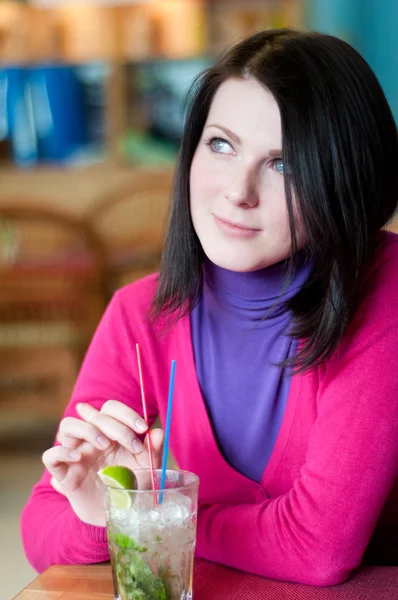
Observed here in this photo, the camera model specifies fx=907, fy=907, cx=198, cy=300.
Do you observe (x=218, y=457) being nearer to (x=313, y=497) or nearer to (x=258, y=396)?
(x=258, y=396)

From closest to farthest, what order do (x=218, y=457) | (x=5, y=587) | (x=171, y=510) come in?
(x=171, y=510)
(x=218, y=457)
(x=5, y=587)

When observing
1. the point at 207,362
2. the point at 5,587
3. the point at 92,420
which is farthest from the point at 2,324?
the point at 92,420

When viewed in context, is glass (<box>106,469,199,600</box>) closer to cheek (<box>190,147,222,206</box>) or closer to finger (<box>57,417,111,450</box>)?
→ finger (<box>57,417,111,450</box>)

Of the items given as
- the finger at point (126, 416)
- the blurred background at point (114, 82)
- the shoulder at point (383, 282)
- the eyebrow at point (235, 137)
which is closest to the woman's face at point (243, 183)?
the eyebrow at point (235, 137)

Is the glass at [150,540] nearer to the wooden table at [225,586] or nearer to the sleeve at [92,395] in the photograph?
the wooden table at [225,586]

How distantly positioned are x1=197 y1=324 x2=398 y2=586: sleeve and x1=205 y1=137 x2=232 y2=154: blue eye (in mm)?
319

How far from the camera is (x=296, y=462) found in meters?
1.22

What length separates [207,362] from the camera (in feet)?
4.25

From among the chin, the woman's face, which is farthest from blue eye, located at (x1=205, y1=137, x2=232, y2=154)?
the chin

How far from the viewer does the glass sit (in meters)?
0.89

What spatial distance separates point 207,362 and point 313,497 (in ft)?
0.94

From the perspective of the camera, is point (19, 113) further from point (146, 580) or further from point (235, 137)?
point (146, 580)

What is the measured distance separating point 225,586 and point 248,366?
356mm

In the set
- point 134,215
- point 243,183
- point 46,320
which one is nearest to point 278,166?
point 243,183
